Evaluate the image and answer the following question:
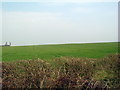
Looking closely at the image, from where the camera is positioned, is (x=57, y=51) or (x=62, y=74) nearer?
(x=62, y=74)

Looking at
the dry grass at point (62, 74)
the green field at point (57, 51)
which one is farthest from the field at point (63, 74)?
the green field at point (57, 51)

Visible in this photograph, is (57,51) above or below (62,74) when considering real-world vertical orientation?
above

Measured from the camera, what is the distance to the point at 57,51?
4.07 metres

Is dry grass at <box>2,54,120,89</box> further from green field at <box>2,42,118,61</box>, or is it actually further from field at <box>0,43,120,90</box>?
green field at <box>2,42,118,61</box>

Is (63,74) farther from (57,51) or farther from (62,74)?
(57,51)

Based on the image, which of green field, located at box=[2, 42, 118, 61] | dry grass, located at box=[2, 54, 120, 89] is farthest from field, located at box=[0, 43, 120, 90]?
green field, located at box=[2, 42, 118, 61]

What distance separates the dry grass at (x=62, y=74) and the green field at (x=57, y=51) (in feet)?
2.60

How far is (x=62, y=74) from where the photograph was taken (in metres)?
2.51

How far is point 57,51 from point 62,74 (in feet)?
5.18

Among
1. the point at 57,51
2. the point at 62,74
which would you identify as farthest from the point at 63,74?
the point at 57,51

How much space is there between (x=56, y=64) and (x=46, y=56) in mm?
858

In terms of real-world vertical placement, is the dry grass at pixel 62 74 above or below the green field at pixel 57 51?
below

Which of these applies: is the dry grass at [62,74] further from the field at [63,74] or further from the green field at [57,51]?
the green field at [57,51]

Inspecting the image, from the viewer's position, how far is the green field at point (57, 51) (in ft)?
12.3
